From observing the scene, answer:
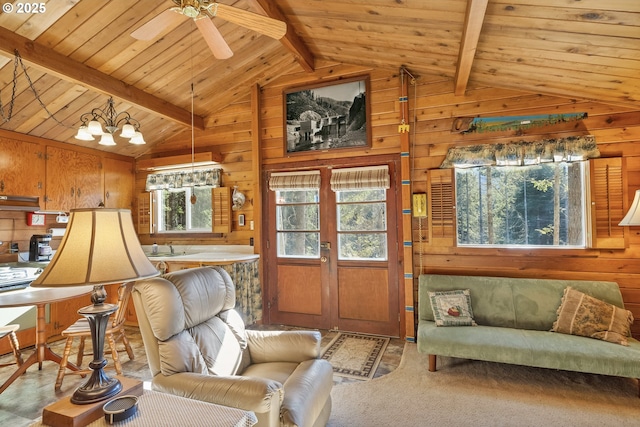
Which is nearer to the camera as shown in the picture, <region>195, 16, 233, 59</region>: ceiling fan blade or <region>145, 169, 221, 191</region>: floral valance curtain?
<region>195, 16, 233, 59</region>: ceiling fan blade

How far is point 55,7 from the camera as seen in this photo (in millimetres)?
2576

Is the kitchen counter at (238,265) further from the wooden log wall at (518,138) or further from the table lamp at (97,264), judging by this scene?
the table lamp at (97,264)

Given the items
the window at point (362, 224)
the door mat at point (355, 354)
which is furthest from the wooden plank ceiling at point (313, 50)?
the door mat at point (355, 354)

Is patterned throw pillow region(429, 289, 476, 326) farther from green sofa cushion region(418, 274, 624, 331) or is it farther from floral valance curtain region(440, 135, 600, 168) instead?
floral valance curtain region(440, 135, 600, 168)

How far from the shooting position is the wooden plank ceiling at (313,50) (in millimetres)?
2266

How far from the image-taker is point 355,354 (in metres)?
3.32

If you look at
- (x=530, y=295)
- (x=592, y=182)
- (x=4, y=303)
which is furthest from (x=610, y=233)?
(x=4, y=303)

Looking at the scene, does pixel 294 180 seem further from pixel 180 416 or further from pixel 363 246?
pixel 180 416

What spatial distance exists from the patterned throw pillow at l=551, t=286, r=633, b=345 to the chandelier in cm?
449

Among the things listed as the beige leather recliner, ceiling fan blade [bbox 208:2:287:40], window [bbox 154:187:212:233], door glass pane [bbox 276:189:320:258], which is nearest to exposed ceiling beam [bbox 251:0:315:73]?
ceiling fan blade [bbox 208:2:287:40]

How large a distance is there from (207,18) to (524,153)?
3104 millimetres

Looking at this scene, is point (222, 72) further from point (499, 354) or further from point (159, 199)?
point (499, 354)

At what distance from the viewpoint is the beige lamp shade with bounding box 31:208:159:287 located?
1158 mm

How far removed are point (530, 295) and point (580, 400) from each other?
89 centimetres
